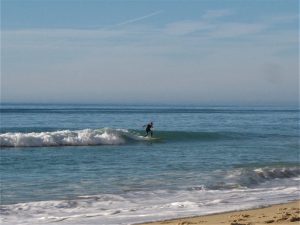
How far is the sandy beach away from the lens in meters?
9.96

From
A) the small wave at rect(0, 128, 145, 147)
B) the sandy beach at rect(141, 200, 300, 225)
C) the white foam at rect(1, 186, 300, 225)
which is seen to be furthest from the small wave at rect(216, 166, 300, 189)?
the small wave at rect(0, 128, 145, 147)

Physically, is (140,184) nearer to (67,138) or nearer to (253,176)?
(253,176)

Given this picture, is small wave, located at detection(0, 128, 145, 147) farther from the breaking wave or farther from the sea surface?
the sea surface

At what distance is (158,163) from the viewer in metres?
20.8

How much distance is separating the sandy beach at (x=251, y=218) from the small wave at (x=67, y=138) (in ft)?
68.6

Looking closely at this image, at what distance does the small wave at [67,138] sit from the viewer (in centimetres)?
3105

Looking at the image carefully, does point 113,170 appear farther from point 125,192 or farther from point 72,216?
point 72,216

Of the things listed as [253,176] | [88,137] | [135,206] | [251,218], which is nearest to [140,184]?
[135,206]

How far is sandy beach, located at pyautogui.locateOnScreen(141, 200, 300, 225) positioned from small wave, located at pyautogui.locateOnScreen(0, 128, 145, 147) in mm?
20896

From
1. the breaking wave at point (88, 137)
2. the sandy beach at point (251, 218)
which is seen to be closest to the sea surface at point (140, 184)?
the sandy beach at point (251, 218)

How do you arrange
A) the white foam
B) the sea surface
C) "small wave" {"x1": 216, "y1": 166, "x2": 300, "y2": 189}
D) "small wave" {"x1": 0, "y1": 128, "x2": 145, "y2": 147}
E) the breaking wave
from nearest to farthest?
the white foam, the sea surface, "small wave" {"x1": 216, "y1": 166, "x2": 300, "y2": 189}, "small wave" {"x1": 0, "y1": 128, "x2": 145, "y2": 147}, the breaking wave

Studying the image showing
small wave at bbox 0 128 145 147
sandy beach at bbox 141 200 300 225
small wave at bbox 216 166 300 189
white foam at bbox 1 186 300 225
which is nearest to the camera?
sandy beach at bbox 141 200 300 225

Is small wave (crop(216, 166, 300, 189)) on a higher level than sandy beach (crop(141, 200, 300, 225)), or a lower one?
lower

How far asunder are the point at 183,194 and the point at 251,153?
12.0m
